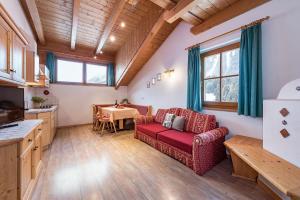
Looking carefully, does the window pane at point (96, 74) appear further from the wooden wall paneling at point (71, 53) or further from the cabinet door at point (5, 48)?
the cabinet door at point (5, 48)

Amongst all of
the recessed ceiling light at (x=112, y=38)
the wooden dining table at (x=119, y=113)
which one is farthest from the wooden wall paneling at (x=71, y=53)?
the wooden dining table at (x=119, y=113)

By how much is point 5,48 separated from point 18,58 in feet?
1.43

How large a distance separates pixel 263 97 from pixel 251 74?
423 millimetres

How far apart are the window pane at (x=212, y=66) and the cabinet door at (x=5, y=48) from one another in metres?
3.39

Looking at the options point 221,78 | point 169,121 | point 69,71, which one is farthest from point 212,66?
point 69,71

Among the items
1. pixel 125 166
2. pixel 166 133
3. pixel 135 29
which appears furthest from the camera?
pixel 135 29

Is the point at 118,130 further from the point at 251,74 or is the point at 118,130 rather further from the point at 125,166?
the point at 251,74

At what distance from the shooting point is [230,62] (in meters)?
2.82

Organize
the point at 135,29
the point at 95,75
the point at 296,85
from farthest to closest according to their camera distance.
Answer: the point at 95,75 < the point at 135,29 < the point at 296,85

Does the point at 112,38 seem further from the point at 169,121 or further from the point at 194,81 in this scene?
the point at 169,121

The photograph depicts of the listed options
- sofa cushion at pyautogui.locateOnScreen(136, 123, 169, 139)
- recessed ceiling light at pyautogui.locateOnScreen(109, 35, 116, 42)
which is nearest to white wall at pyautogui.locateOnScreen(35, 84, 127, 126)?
recessed ceiling light at pyautogui.locateOnScreen(109, 35, 116, 42)

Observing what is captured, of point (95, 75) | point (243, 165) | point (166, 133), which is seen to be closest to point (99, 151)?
point (166, 133)

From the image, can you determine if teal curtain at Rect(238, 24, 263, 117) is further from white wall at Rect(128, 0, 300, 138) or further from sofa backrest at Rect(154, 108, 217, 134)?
sofa backrest at Rect(154, 108, 217, 134)

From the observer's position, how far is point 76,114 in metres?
5.50
